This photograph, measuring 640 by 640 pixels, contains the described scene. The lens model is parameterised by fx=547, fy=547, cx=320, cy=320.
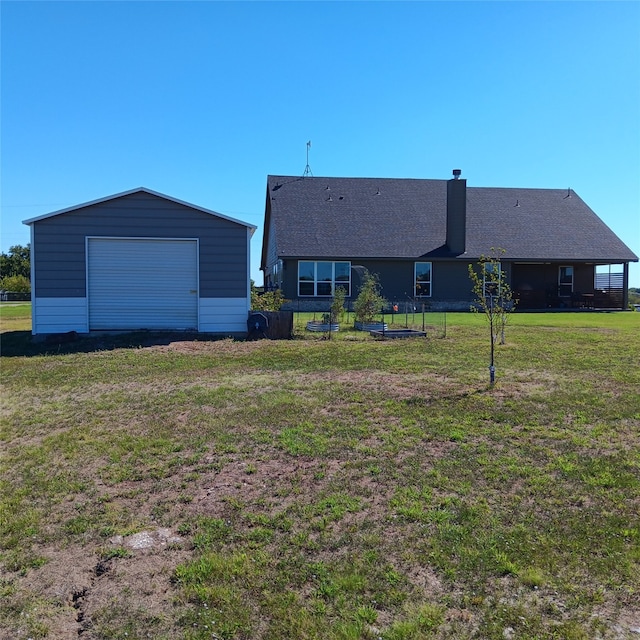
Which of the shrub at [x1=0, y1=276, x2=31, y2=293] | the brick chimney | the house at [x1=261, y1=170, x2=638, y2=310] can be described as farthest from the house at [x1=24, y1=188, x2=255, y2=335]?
the shrub at [x1=0, y1=276, x2=31, y2=293]

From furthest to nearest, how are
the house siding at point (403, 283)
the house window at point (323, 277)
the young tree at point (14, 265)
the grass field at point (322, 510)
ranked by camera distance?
the young tree at point (14, 265) < the house window at point (323, 277) < the house siding at point (403, 283) < the grass field at point (322, 510)

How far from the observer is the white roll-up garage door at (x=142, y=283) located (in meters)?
13.1

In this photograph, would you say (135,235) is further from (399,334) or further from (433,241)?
(433,241)

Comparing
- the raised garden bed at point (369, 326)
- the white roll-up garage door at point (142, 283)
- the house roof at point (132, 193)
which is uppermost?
the house roof at point (132, 193)

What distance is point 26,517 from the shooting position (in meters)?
3.54

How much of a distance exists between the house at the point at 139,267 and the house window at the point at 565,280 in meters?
Answer: 19.7

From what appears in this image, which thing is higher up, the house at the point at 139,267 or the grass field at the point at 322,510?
the house at the point at 139,267

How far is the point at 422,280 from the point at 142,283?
14.4m

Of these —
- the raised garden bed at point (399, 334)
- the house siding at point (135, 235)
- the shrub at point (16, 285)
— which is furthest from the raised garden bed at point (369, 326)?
the shrub at point (16, 285)

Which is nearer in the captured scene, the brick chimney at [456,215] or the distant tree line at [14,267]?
the brick chimney at [456,215]

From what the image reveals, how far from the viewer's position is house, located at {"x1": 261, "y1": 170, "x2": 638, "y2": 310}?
78.2ft

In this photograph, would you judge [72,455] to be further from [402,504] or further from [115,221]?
[115,221]

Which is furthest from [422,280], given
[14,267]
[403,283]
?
[14,267]

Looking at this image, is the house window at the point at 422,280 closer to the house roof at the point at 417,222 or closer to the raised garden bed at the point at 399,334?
the house roof at the point at 417,222
